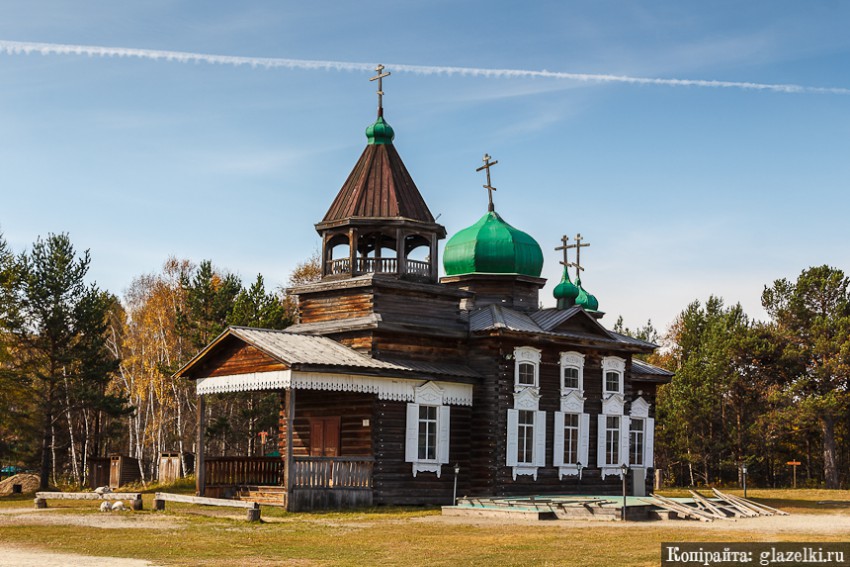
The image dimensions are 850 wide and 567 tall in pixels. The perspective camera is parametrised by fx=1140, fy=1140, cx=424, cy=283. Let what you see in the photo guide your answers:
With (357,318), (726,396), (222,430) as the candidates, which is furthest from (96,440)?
(726,396)

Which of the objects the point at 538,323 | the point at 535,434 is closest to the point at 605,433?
the point at 535,434

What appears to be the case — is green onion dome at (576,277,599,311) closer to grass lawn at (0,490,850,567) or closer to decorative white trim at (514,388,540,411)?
decorative white trim at (514,388,540,411)

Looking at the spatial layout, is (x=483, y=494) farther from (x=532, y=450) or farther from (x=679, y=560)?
(x=679, y=560)

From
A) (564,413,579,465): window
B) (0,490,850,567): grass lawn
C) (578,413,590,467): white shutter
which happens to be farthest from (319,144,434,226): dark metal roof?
(0,490,850,567): grass lawn

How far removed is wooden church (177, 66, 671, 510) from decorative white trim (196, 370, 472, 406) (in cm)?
5

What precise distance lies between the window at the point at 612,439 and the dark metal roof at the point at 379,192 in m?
9.48

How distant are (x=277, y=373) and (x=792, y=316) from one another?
115 feet

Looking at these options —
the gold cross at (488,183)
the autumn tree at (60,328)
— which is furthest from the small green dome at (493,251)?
the autumn tree at (60,328)

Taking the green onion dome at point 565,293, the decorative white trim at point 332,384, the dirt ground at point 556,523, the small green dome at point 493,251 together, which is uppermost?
the small green dome at point 493,251

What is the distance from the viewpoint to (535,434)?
115 feet

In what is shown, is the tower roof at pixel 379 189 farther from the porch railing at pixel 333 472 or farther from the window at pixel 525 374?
Answer: the porch railing at pixel 333 472

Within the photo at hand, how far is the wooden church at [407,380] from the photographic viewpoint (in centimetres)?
3044

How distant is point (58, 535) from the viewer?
2161cm

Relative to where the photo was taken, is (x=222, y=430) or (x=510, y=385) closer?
(x=510, y=385)
